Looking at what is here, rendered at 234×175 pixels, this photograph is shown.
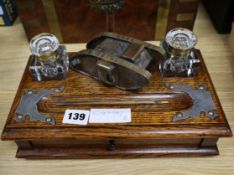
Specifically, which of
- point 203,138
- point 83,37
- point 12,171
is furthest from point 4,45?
point 203,138

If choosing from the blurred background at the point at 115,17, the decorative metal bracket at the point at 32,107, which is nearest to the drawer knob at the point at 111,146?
the decorative metal bracket at the point at 32,107

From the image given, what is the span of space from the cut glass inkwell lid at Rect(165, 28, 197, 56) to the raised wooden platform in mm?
85

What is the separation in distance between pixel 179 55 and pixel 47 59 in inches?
13.8

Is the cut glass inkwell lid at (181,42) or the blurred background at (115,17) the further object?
the blurred background at (115,17)

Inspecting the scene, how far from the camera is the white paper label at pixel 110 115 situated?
646 millimetres

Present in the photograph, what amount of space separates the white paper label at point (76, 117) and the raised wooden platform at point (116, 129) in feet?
0.04

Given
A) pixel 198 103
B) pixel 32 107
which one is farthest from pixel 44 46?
→ pixel 198 103

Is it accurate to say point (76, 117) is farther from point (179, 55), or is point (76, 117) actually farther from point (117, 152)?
point (179, 55)

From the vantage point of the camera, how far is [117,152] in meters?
0.68

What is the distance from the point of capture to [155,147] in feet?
2.23

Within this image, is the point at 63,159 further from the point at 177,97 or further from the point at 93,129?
the point at 177,97

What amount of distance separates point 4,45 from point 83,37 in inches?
12.2

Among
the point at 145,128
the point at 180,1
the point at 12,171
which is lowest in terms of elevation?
the point at 12,171

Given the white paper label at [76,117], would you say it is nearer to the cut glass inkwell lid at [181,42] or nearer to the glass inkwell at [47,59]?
the glass inkwell at [47,59]
